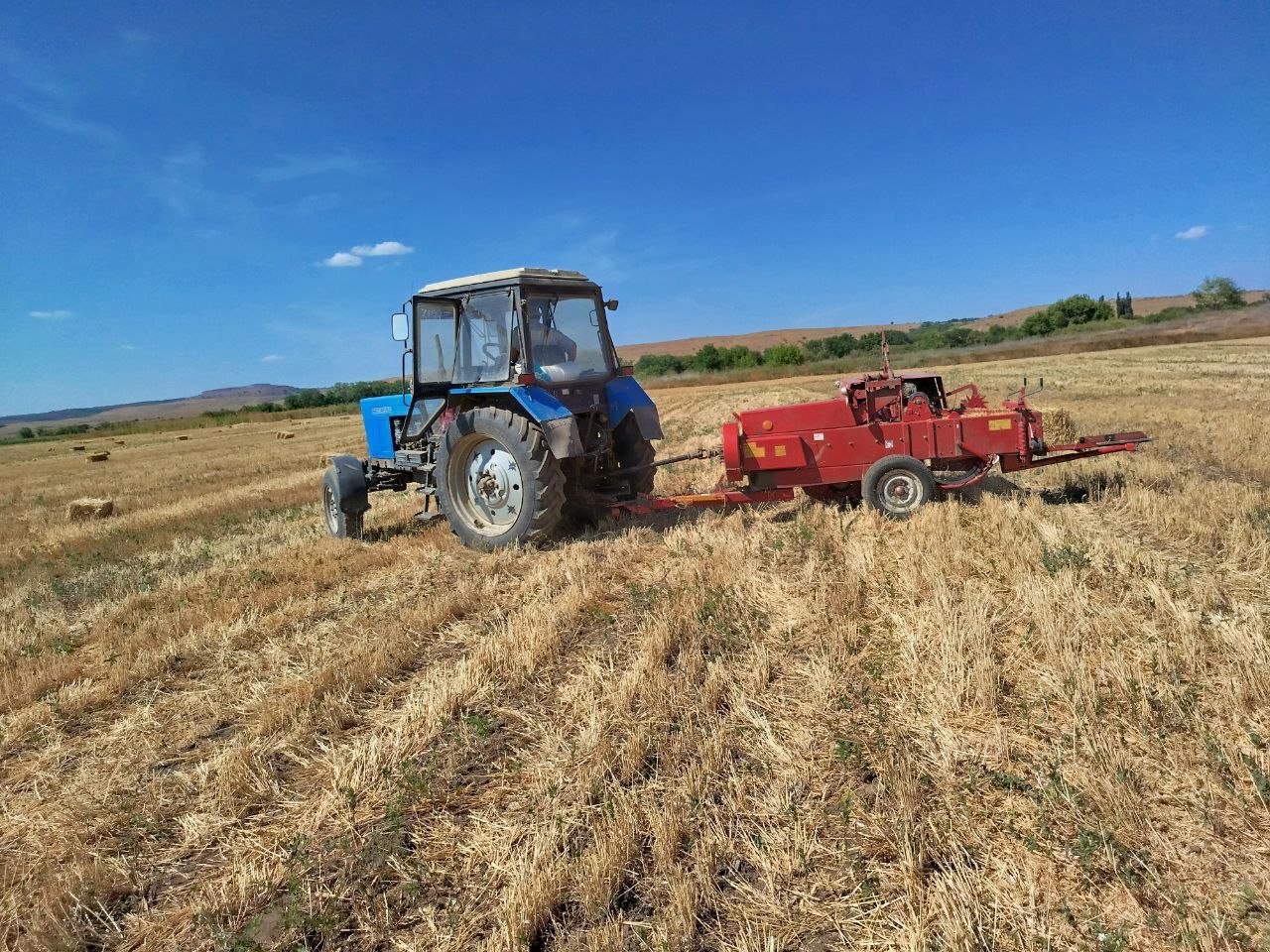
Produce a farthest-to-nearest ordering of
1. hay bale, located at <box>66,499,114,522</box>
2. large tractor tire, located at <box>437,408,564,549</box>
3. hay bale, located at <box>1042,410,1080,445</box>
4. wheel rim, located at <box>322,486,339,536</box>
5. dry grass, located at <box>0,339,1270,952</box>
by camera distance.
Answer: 1. hay bale, located at <box>66,499,114,522</box>
2. hay bale, located at <box>1042,410,1080,445</box>
3. wheel rim, located at <box>322,486,339,536</box>
4. large tractor tire, located at <box>437,408,564,549</box>
5. dry grass, located at <box>0,339,1270,952</box>

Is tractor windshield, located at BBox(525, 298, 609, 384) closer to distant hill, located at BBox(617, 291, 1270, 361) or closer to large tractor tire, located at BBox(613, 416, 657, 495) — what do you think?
large tractor tire, located at BBox(613, 416, 657, 495)

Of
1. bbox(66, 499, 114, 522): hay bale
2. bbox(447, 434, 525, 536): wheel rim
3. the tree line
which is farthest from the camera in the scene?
the tree line

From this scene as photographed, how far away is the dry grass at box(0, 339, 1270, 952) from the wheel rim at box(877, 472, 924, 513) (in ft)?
0.81

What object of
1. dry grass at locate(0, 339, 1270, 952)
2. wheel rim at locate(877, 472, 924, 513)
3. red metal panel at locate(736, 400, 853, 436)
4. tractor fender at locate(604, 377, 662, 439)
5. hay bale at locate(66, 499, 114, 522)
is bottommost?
dry grass at locate(0, 339, 1270, 952)

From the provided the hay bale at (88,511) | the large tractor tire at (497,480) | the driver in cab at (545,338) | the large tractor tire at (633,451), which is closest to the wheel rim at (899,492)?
the large tractor tire at (633,451)

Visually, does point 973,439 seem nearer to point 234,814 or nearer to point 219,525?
point 234,814

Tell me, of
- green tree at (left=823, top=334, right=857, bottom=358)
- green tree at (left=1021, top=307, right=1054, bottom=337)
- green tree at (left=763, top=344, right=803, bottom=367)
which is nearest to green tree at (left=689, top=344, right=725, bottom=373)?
green tree at (left=763, top=344, right=803, bottom=367)

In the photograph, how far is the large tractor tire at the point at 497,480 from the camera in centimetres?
569

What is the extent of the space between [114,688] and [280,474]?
12102 mm

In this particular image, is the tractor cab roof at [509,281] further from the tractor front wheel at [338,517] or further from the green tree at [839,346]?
the green tree at [839,346]

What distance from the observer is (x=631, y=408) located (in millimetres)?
6453

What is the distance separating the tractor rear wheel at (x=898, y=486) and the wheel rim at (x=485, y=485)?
2.87 metres

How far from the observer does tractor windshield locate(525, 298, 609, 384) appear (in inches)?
241

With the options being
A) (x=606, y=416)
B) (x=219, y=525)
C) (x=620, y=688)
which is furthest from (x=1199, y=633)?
(x=219, y=525)
